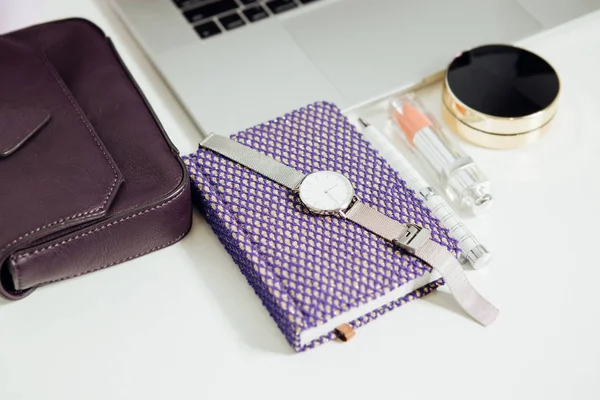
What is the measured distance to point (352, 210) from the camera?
2.36 feet

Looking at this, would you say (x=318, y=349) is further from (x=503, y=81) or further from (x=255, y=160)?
(x=503, y=81)

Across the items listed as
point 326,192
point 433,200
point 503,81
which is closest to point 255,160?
point 326,192

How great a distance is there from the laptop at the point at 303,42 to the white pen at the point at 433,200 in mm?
65

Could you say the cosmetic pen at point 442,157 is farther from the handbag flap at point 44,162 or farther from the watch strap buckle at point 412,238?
the handbag flap at point 44,162

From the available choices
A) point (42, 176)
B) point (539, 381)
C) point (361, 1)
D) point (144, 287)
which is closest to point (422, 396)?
point (539, 381)

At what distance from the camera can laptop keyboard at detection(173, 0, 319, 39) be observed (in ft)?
3.08

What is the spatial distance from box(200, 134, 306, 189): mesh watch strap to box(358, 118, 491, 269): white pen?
0.38 feet

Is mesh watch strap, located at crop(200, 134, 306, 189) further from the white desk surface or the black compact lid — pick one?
the black compact lid

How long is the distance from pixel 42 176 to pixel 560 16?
2.13 feet

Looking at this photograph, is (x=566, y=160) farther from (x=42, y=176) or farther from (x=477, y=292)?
(x=42, y=176)

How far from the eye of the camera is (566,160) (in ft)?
2.73

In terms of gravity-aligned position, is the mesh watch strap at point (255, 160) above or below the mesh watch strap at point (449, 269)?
above

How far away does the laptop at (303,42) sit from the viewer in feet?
2.85

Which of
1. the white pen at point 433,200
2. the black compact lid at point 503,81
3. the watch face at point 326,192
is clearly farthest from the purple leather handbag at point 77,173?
the black compact lid at point 503,81
